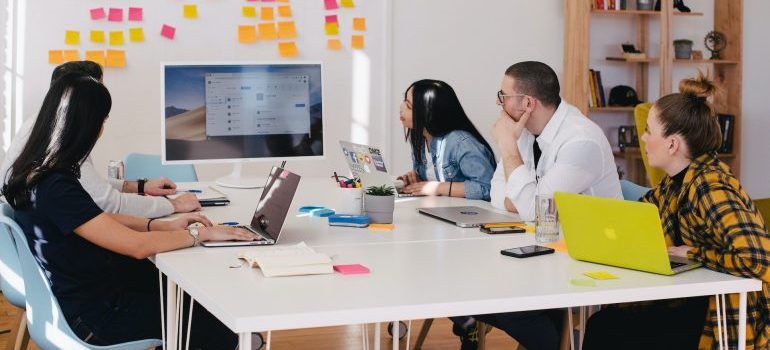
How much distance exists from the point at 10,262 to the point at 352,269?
1.01 meters

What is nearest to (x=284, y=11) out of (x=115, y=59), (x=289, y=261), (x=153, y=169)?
(x=115, y=59)

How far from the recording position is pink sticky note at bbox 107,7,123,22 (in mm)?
4922

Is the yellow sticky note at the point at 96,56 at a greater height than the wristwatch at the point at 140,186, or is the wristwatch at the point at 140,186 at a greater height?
the yellow sticky note at the point at 96,56

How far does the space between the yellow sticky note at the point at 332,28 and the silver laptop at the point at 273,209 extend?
283 cm

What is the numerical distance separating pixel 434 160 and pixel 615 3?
2446 mm

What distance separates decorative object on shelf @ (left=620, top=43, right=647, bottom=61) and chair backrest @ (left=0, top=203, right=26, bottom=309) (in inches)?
160


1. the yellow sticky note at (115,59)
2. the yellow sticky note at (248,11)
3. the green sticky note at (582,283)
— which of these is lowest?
the green sticky note at (582,283)

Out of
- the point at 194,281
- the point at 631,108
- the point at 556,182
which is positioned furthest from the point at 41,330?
the point at 631,108

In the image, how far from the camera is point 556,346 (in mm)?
2736

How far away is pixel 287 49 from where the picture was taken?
5.25 m

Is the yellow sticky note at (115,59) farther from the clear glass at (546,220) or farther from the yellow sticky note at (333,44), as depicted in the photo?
the clear glass at (546,220)

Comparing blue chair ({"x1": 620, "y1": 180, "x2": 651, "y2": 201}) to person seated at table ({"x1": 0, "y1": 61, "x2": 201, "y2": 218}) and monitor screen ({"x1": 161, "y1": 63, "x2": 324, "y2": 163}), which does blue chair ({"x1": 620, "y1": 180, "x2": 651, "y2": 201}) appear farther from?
person seated at table ({"x1": 0, "y1": 61, "x2": 201, "y2": 218})

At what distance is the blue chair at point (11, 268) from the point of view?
7.40ft

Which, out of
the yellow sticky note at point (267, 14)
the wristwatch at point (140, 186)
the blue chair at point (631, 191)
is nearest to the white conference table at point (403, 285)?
the blue chair at point (631, 191)
